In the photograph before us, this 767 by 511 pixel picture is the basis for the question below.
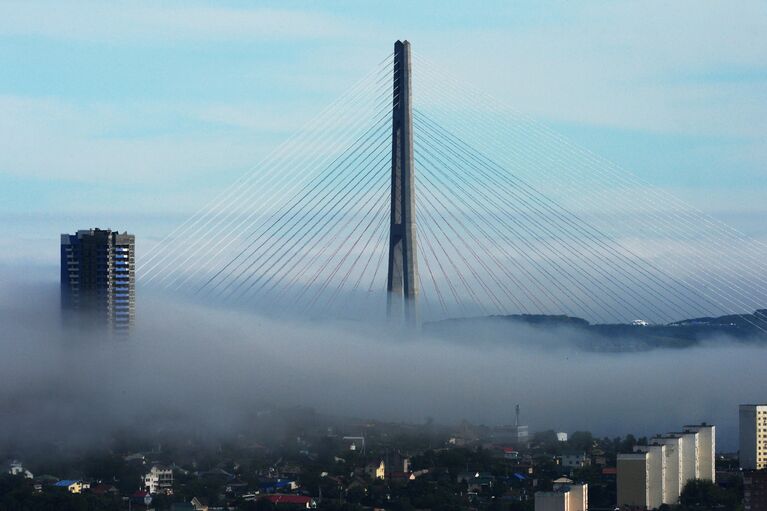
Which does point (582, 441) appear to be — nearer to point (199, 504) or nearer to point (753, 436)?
point (753, 436)

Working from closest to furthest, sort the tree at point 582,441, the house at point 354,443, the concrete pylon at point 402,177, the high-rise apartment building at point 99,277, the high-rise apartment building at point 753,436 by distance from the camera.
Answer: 1. the concrete pylon at point 402,177
2. the high-rise apartment building at point 99,277
3. the house at point 354,443
4. the high-rise apartment building at point 753,436
5. the tree at point 582,441

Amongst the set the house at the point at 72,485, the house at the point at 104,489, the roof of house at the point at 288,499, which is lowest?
the roof of house at the point at 288,499

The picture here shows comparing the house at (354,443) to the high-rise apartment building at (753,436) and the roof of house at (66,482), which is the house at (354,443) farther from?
the high-rise apartment building at (753,436)

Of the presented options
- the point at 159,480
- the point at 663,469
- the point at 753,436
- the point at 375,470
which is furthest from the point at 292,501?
the point at 753,436

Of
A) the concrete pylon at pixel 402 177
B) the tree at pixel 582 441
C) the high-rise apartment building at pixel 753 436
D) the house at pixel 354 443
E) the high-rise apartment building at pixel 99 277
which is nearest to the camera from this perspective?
the concrete pylon at pixel 402 177

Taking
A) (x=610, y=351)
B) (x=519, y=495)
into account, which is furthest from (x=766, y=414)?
(x=519, y=495)

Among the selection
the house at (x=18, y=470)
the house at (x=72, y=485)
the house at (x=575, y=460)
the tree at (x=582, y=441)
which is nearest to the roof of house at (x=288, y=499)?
the house at (x=72, y=485)

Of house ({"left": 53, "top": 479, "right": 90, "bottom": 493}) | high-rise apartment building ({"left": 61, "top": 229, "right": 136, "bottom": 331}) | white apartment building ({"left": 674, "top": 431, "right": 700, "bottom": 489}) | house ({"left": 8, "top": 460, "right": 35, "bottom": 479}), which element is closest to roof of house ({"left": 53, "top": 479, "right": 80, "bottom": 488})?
house ({"left": 53, "top": 479, "right": 90, "bottom": 493})
